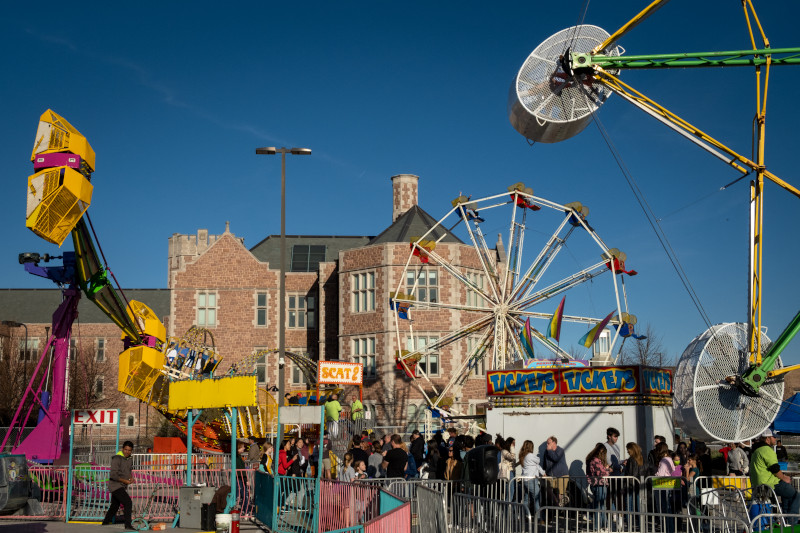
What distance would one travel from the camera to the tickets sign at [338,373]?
94.7 feet

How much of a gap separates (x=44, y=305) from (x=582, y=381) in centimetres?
5063

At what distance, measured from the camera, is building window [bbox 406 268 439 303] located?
3890cm

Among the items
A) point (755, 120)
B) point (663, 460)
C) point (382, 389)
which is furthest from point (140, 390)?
point (755, 120)

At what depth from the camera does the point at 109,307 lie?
23.7 m

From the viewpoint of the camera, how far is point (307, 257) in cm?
4816

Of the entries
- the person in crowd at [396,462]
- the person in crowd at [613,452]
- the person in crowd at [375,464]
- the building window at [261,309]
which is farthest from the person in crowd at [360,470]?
the building window at [261,309]

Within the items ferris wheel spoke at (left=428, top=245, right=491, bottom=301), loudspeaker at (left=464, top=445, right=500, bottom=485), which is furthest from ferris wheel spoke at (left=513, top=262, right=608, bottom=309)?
loudspeaker at (left=464, top=445, right=500, bottom=485)

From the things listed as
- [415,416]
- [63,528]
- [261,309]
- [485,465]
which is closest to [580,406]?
[485,465]

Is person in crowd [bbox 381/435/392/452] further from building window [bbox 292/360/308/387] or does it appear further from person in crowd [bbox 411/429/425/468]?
building window [bbox 292/360/308/387]

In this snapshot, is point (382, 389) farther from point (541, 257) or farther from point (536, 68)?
point (536, 68)

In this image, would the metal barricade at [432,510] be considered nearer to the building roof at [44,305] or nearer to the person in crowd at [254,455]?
the person in crowd at [254,455]

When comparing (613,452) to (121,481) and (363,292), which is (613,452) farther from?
(363,292)

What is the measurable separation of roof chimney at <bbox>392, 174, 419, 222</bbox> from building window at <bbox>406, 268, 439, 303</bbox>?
764 cm

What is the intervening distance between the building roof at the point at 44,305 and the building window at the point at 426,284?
85.9 feet
